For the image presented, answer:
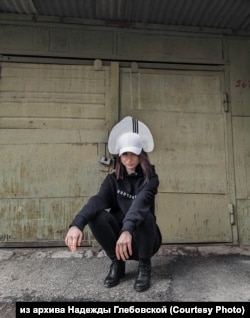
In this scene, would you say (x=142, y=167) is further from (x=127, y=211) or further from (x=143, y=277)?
(x=143, y=277)

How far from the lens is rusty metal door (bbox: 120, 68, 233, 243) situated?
345 cm

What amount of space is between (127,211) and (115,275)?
49 centimetres

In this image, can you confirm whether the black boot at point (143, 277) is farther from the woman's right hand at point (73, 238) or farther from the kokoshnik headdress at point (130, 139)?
the kokoshnik headdress at point (130, 139)

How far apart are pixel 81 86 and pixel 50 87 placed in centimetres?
35

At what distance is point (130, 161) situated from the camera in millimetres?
2316

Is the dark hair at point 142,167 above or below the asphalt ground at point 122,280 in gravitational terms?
above

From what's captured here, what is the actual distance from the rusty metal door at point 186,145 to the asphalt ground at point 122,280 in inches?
10.9

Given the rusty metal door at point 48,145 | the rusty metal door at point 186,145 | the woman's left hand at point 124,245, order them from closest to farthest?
the woman's left hand at point 124,245
the rusty metal door at point 48,145
the rusty metal door at point 186,145

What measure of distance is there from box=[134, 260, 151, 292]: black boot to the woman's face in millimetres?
690

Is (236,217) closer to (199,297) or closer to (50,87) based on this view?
(199,297)

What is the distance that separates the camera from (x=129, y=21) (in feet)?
11.8

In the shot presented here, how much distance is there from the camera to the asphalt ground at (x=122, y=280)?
2133 millimetres

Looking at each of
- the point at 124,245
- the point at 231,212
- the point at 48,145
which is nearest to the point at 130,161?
the point at 124,245

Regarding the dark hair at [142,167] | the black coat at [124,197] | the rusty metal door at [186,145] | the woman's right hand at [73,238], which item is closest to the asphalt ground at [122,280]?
the rusty metal door at [186,145]
